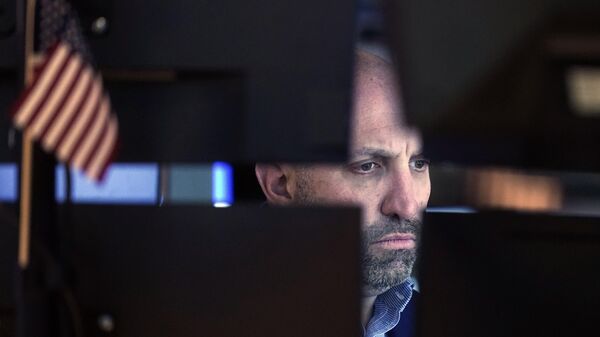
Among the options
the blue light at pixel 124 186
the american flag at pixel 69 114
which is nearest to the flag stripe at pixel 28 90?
the american flag at pixel 69 114

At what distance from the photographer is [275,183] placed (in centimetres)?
190

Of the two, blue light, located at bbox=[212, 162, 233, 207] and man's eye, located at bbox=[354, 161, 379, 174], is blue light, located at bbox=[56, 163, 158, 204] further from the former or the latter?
man's eye, located at bbox=[354, 161, 379, 174]

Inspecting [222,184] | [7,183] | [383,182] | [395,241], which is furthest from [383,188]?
[222,184]

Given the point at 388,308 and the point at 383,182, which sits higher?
the point at 383,182

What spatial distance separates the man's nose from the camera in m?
1.72

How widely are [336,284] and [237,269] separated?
0.11 metres

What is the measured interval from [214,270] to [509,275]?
314 mm

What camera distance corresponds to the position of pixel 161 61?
83cm

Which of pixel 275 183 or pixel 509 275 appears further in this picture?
pixel 275 183

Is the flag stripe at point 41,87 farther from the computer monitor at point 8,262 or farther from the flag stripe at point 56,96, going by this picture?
the computer monitor at point 8,262

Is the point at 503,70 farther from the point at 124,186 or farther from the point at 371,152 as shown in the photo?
the point at 124,186

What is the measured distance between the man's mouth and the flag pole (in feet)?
3.40

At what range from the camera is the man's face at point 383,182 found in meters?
1.71

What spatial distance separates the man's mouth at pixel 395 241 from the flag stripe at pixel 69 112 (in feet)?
3.43
